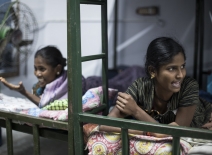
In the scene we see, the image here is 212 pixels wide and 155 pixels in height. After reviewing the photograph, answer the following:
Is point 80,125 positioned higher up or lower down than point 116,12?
lower down

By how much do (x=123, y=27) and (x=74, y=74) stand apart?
3.29 m

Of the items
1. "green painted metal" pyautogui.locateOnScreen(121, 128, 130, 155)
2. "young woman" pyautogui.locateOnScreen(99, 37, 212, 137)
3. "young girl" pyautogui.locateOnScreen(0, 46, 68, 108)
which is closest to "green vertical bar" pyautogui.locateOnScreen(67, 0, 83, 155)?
"young woman" pyautogui.locateOnScreen(99, 37, 212, 137)

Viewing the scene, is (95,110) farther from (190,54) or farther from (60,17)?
(60,17)

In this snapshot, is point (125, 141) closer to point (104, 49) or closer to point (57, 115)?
point (57, 115)

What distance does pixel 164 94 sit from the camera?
213cm

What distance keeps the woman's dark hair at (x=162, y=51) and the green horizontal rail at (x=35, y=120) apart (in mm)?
699

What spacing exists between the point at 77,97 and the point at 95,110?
0.44 meters

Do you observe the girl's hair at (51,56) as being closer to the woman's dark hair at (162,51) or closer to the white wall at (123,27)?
the woman's dark hair at (162,51)

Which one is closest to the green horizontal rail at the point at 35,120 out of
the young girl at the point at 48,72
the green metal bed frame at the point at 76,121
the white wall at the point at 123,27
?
the green metal bed frame at the point at 76,121

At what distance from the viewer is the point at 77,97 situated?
1.94 meters

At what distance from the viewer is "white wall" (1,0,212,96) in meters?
4.47

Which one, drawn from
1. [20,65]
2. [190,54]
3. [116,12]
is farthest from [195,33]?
[20,65]

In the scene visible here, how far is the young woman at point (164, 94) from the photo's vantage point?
1.96m

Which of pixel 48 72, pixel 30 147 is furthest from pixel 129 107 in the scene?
pixel 30 147
